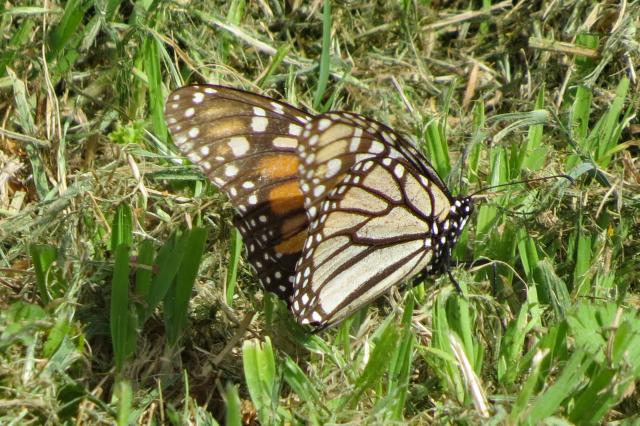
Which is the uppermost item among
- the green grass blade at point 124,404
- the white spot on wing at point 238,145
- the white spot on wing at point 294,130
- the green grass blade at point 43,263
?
the white spot on wing at point 294,130

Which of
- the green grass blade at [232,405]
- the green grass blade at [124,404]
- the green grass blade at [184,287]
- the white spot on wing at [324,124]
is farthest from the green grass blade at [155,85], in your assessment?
the green grass blade at [232,405]

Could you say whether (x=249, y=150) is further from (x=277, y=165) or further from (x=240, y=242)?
(x=240, y=242)

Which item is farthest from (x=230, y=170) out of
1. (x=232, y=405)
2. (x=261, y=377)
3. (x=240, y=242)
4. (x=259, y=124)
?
(x=232, y=405)

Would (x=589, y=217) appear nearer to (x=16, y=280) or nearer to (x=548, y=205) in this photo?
(x=548, y=205)

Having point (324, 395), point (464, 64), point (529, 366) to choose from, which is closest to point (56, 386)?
point (324, 395)

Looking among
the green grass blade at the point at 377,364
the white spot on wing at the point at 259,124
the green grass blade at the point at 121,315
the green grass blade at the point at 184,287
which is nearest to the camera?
the green grass blade at the point at 377,364

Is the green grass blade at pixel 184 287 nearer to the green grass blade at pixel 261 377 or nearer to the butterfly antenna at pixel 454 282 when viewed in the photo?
the green grass blade at pixel 261 377
